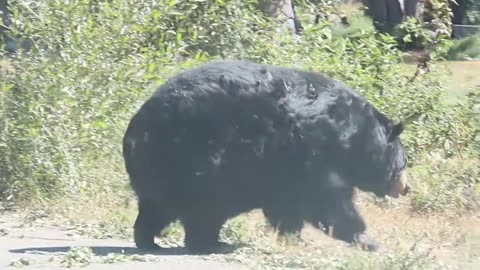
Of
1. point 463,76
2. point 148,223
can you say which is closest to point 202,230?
point 148,223

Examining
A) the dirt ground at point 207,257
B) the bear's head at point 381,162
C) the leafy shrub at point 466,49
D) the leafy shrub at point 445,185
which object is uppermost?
the bear's head at point 381,162

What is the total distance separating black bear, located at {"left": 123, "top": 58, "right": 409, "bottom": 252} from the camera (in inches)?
312

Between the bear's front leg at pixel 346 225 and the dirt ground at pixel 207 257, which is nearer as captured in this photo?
the dirt ground at pixel 207 257

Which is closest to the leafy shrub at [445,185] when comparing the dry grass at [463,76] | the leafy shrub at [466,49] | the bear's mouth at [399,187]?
the bear's mouth at [399,187]

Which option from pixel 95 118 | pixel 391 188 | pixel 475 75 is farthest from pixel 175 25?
pixel 475 75

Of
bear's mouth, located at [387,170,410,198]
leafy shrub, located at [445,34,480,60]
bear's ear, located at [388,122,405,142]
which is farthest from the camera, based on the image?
leafy shrub, located at [445,34,480,60]

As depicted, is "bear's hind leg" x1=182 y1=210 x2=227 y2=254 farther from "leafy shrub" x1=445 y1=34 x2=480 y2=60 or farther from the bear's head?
"leafy shrub" x1=445 y1=34 x2=480 y2=60

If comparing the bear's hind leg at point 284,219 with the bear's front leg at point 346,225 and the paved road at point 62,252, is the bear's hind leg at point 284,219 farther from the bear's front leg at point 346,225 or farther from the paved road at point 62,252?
the paved road at point 62,252

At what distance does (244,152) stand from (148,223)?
39.2 inches

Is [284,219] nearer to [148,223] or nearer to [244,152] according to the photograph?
[244,152]

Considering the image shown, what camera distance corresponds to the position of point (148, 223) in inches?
329

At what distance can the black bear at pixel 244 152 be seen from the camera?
26.0ft

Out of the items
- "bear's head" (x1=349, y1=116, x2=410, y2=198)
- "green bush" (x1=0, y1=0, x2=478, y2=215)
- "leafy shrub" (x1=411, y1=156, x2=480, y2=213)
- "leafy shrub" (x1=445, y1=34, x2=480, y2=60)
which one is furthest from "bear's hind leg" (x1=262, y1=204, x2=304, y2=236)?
"leafy shrub" (x1=445, y1=34, x2=480, y2=60)

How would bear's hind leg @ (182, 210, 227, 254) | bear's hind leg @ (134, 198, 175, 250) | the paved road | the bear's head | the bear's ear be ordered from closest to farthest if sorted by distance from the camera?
the paved road, bear's hind leg @ (182, 210, 227, 254), bear's hind leg @ (134, 198, 175, 250), the bear's head, the bear's ear
